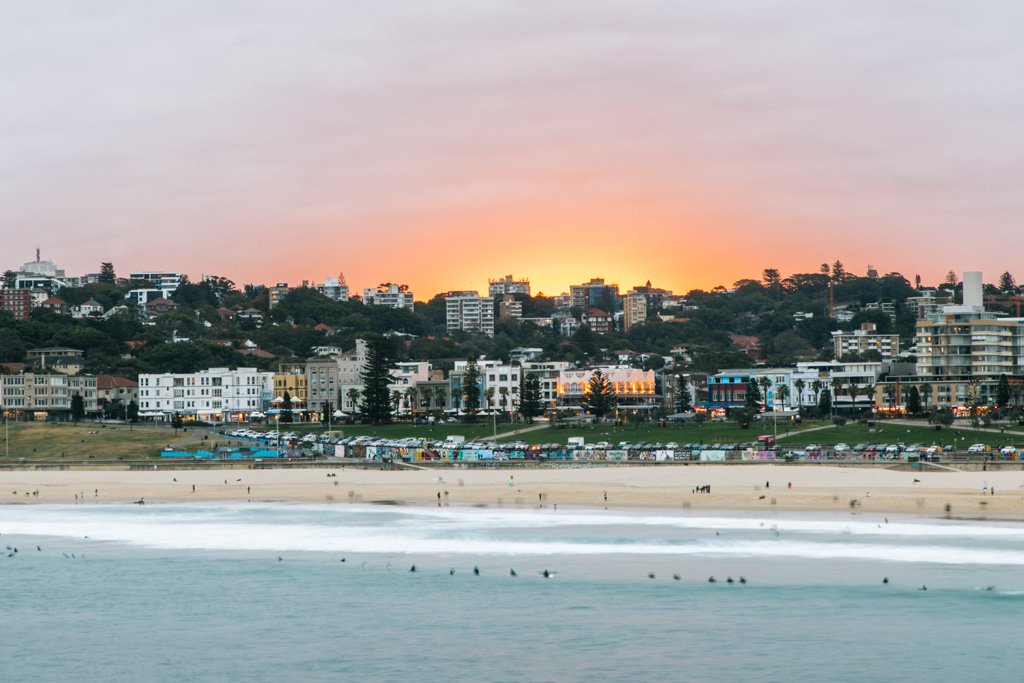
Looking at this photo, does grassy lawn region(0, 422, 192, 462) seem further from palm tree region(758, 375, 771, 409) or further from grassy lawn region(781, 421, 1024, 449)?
palm tree region(758, 375, 771, 409)

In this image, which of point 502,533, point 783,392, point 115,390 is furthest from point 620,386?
point 502,533

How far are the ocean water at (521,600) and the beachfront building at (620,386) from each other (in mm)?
99102

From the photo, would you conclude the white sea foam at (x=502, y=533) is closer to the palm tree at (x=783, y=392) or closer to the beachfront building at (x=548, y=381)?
the palm tree at (x=783, y=392)

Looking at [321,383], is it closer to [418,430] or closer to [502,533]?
[418,430]

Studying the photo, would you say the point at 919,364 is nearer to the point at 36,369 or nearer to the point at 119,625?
the point at 36,369

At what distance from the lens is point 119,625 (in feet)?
122

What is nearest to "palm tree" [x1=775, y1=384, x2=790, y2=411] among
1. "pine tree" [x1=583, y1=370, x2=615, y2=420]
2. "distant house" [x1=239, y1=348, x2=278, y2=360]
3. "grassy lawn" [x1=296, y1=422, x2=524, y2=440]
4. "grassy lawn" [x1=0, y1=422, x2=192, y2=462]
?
"pine tree" [x1=583, y1=370, x2=615, y2=420]

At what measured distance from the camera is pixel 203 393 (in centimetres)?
15062

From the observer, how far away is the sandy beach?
62.6m

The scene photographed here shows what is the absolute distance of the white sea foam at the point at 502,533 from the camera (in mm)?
46844

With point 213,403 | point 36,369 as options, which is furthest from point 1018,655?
point 36,369

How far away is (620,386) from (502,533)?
345ft

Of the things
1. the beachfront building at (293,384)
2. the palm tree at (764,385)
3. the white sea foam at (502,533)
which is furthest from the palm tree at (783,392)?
Answer: the white sea foam at (502,533)

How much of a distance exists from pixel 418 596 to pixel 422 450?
178 ft
